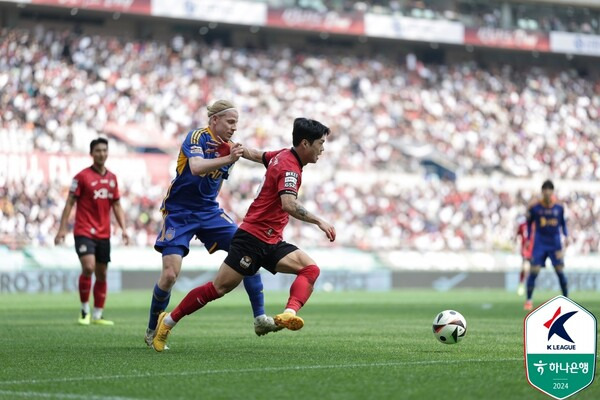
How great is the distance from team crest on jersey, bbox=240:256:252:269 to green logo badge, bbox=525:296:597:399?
380 cm

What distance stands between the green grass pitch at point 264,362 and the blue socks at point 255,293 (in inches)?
14.7

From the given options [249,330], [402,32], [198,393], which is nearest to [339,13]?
[402,32]

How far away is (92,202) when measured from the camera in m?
14.8

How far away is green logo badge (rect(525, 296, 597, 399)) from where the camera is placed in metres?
5.90

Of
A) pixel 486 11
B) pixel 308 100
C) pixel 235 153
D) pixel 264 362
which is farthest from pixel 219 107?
pixel 486 11

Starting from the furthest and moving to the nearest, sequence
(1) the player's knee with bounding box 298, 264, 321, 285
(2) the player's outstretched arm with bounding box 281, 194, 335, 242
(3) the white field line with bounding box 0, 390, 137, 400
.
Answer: (1) the player's knee with bounding box 298, 264, 321, 285
(2) the player's outstretched arm with bounding box 281, 194, 335, 242
(3) the white field line with bounding box 0, 390, 137, 400

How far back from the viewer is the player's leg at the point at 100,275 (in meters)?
14.8

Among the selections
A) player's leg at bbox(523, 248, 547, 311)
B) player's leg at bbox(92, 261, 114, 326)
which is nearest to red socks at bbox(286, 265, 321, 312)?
player's leg at bbox(92, 261, 114, 326)

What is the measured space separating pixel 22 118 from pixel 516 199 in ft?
62.5

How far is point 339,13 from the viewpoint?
154 ft

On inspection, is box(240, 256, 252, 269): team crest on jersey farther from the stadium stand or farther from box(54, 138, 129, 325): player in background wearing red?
the stadium stand

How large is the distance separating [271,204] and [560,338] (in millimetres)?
4002

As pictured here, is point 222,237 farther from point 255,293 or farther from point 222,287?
point 222,287

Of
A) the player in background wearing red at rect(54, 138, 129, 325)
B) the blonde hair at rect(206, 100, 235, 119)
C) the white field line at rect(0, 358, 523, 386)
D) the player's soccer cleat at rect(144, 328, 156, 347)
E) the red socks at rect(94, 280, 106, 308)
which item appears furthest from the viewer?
the red socks at rect(94, 280, 106, 308)
